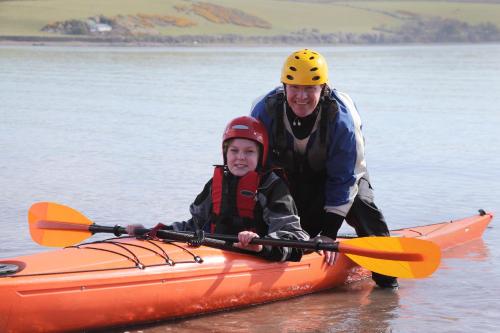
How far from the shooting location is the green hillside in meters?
74.5

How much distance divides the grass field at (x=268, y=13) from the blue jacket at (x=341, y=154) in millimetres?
61967

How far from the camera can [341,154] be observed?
680 cm

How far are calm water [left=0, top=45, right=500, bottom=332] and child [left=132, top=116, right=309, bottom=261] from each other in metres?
0.56

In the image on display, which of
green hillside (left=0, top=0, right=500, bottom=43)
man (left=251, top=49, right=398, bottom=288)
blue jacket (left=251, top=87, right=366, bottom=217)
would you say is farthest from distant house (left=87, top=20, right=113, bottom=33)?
blue jacket (left=251, top=87, right=366, bottom=217)

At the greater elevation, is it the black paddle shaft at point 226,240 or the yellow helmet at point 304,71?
the yellow helmet at point 304,71

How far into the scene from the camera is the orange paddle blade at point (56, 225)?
278 inches

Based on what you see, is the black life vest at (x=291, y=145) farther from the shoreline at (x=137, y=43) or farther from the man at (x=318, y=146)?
the shoreline at (x=137, y=43)

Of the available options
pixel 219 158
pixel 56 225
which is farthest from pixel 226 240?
pixel 219 158

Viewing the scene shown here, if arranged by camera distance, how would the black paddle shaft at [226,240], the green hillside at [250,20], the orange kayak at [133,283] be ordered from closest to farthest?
the orange kayak at [133,283]
the black paddle shaft at [226,240]
the green hillside at [250,20]

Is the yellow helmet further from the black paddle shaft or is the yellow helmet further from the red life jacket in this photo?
the black paddle shaft

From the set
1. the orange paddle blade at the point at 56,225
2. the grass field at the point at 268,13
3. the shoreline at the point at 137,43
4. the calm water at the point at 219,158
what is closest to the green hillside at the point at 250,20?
the grass field at the point at 268,13

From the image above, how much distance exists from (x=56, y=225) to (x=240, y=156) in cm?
147

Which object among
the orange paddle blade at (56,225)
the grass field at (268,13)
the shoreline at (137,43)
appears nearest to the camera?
the orange paddle blade at (56,225)

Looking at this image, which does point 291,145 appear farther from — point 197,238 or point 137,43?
point 137,43
